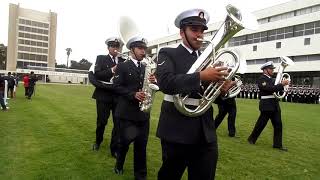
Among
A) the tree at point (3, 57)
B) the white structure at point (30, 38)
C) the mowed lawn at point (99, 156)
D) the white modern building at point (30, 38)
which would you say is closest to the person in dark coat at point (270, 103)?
the mowed lawn at point (99, 156)

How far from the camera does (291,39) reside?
2119 inches

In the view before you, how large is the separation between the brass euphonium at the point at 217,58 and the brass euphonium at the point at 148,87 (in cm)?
208

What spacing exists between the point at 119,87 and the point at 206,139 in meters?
2.88

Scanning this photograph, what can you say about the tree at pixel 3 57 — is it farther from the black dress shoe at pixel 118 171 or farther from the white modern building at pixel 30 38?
the black dress shoe at pixel 118 171

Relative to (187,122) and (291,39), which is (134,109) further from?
(291,39)

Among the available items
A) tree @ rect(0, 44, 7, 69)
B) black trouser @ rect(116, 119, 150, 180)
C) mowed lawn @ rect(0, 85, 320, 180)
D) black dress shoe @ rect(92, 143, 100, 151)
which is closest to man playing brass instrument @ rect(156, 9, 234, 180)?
black trouser @ rect(116, 119, 150, 180)

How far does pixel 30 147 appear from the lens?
886cm

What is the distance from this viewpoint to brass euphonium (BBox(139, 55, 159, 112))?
6.27 metres

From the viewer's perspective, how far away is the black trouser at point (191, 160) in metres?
4.14

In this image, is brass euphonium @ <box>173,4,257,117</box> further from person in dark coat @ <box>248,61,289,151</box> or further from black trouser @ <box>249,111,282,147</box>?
black trouser @ <box>249,111,282,147</box>

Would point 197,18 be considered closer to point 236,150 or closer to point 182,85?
point 182,85

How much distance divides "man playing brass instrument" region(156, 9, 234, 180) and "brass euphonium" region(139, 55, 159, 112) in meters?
1.87

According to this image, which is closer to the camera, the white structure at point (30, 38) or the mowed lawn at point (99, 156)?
the mowed lawn at point (99, 156)

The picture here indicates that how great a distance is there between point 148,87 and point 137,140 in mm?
842
